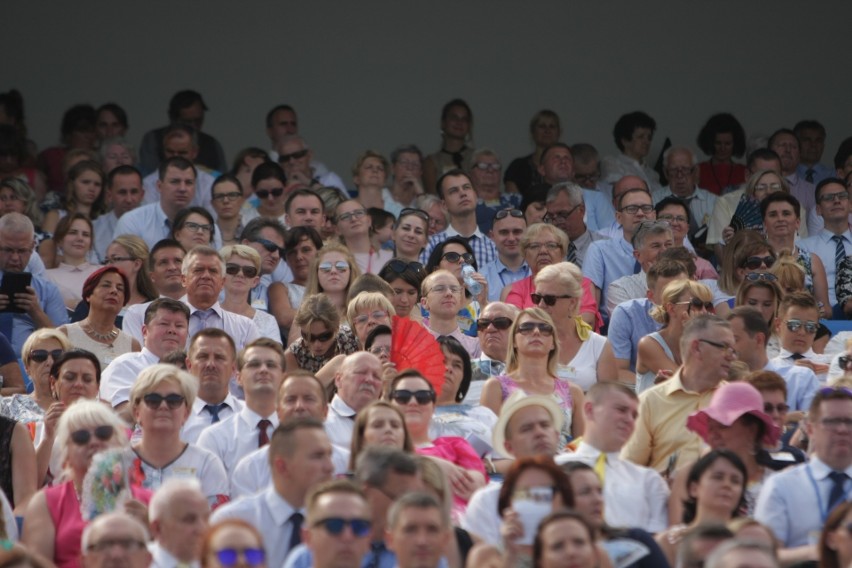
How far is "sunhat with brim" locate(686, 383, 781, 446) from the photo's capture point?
775 cm

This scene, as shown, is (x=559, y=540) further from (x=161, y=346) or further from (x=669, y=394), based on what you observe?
(x=161, y=346)

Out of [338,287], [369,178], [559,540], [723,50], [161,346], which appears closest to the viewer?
[559,540]

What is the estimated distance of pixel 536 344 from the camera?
8891 millimetres

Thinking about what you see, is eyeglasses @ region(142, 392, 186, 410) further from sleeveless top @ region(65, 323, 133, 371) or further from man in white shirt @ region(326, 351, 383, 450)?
sleeveless top @ region(65, 323, 133, 371)

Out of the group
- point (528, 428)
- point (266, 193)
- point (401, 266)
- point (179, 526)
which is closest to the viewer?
point (179, 526)

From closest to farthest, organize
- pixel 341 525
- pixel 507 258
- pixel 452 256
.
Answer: pixel 341 525 < pixel 452 256 < pixel 507 258

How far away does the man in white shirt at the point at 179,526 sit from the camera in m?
6.62

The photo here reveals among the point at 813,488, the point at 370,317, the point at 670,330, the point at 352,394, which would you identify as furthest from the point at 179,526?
the point at 670,330

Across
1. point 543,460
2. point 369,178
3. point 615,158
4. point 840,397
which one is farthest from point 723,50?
point 543,460

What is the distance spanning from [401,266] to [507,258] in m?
1.38

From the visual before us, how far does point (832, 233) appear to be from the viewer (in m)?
12.2

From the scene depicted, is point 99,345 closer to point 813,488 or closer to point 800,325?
point 800,325

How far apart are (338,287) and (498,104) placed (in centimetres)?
492

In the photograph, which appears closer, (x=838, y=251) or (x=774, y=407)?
(x=774, y=407)
